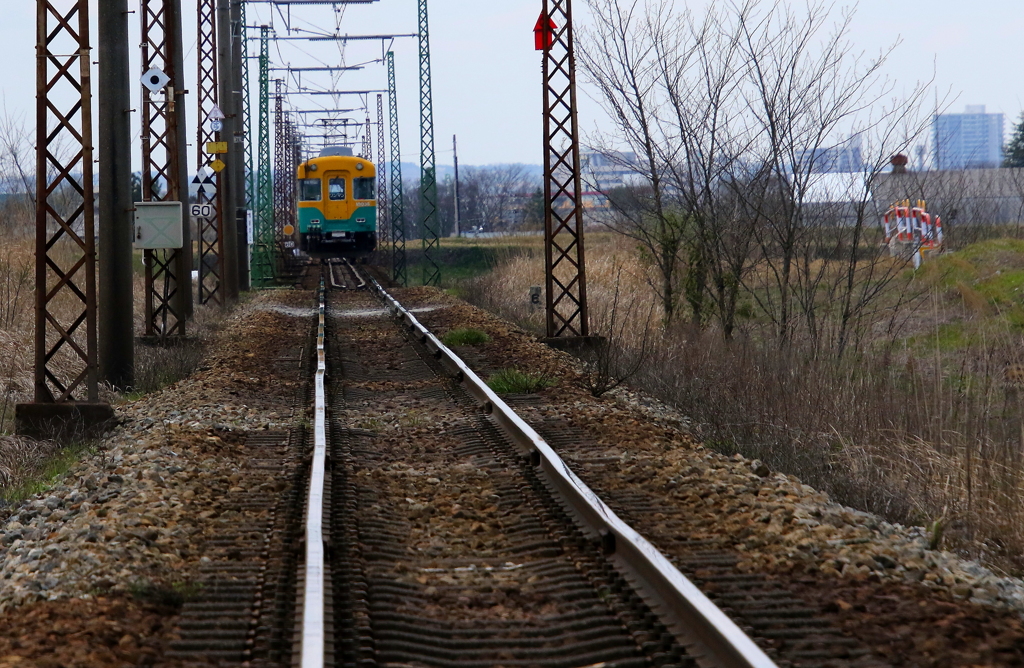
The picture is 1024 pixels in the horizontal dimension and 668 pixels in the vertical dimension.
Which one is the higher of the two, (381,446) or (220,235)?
(220,235)

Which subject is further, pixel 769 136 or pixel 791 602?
pixel 769 136

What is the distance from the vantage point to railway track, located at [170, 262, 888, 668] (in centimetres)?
395

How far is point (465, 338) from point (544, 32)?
4.03m

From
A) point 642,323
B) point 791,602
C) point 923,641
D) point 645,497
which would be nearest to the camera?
point 923,641

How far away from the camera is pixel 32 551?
518 centimetres

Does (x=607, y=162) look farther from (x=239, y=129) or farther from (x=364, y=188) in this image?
(x=364, y=188)

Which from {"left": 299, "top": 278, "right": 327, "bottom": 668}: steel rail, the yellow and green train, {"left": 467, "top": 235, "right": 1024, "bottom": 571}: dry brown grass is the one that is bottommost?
{"left": 467, "top": 235, "right": 1024, "bottom": 571}: dry brown grass

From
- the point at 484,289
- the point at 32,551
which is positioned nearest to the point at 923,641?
the point at 32,551

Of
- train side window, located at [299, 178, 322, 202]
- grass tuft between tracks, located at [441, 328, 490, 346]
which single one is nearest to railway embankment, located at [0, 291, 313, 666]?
grass tuft between tracks, located at [441, 328, 490, 346]

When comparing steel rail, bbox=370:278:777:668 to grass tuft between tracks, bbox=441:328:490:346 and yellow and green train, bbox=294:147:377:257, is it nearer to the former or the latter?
grass tuft between tracks, bbox=441:328:490:346

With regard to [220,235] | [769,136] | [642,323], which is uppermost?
[769,136]

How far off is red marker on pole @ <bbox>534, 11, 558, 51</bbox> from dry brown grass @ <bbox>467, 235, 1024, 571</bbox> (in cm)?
395

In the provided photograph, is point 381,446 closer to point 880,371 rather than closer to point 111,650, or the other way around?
point 111,650

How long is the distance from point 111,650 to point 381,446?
424cm
